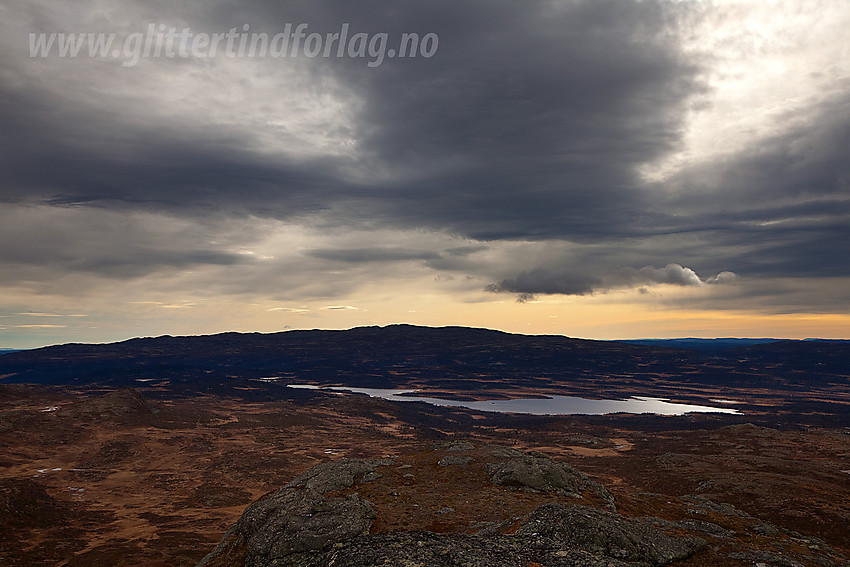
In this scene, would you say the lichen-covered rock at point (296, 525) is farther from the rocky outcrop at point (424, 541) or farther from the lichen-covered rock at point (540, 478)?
the lichen-covered rock at point (540, 478)

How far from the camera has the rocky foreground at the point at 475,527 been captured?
19.6 metres

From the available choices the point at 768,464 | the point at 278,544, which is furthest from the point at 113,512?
the point at 768,464

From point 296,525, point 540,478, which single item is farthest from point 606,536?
point 296,525

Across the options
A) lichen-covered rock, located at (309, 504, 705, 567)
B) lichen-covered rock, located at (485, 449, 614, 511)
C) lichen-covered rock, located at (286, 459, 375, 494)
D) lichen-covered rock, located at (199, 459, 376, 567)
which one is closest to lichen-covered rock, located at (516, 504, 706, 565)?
lichen-covered rock, located at (309, 504, 705, 567)

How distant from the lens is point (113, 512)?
66.8m

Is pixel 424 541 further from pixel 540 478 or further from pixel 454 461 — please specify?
pixel 454 461

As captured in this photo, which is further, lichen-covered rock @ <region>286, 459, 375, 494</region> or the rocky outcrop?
lichen-covered rock @ <region>286, 459, 375, 494</region>

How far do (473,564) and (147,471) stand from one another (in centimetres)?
9580

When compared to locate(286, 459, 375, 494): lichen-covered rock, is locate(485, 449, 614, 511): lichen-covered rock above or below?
below

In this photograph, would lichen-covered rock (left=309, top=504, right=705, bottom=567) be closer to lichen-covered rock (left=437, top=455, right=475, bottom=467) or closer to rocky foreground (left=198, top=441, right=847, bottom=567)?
rocky foreground (left=198, top=441, right=847, bottom=567)

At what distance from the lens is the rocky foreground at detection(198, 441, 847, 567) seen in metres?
19.6

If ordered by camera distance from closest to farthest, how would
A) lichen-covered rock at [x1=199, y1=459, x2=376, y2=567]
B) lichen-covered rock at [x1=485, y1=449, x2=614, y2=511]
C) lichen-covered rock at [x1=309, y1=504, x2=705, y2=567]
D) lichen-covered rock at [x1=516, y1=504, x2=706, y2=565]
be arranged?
lichen-covered rock at [x1=309, y1=504, x2=705, y2=567]
lichen-covered rock at [x1=516, y1=504, x2=706, y2=565]
lichen-covered rock at [x1=199, y1=459, x2=376, y2=567]
lichen-covered rock at [x1=485, y1=449, x2=614, y2=511]

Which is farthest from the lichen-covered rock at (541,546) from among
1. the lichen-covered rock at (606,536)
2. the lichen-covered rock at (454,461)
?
the lichen-covered rock at (454,461)

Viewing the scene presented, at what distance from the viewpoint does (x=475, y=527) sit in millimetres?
23016
